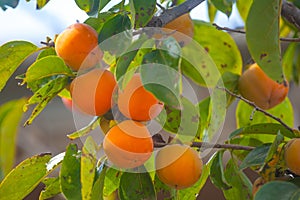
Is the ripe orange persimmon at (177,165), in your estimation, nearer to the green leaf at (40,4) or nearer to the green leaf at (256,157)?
the green leaf at (256,157)

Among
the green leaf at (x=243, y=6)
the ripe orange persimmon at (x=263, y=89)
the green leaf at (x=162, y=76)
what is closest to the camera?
the green leaf at (x=162, y=76)

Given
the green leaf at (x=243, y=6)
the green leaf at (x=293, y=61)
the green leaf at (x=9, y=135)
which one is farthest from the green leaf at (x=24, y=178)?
the green leaf at (x=293, y=61)

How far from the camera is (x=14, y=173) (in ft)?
3.09

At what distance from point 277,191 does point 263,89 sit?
0.43 m

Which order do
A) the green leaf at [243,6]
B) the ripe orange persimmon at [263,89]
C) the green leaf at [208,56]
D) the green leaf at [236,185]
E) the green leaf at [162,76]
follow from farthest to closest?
1. the green leaf at [243,6]
2. the ripe orange persimmon at [263,89]
3. the green leaf at [208,56]
4. the green leaf at [236,185]
5. the green leaf at [162,76]

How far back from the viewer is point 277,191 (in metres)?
0.82

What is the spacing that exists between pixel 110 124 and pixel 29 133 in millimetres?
2491

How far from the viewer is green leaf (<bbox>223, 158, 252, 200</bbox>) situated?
1.00 metres

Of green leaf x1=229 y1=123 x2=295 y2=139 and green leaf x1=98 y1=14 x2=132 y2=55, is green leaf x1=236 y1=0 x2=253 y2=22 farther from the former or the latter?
green leaf x1=98 y1=14 x2=132 y2=55

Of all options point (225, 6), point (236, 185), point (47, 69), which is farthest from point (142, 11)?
point (236, 185)

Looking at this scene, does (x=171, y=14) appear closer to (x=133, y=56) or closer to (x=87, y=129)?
(x=133, y=56)

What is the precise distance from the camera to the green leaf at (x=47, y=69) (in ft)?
2.82

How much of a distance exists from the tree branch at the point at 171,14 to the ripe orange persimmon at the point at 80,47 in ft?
0.28

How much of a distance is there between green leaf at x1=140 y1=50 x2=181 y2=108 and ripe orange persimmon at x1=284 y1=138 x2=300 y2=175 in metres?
0.21
